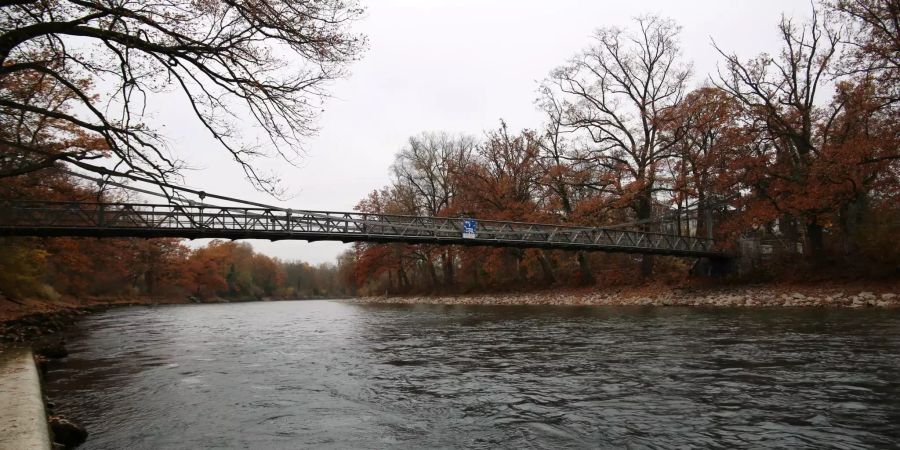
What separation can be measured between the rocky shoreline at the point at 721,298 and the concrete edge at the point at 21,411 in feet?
77.5

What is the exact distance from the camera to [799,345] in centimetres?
1092

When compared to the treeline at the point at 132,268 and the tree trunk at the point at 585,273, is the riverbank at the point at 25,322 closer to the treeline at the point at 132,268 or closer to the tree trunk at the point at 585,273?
the treeline at the point at 132,268

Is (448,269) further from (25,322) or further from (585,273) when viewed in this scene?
(25,322)

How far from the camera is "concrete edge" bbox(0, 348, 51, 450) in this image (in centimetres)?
458

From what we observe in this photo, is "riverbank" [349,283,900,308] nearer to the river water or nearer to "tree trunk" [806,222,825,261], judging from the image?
"tree trunk" [806,222,825,261]

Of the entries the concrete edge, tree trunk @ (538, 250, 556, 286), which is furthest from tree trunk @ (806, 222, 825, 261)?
the concrete edge

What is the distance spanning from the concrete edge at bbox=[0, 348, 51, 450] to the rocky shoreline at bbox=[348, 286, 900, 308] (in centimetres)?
2363

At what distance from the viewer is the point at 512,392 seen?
7801 millimetres

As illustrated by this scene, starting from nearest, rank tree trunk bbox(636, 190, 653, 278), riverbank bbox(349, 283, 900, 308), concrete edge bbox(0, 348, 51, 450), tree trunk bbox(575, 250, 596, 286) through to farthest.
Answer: concrete edge bbox(0, 348, 51, 450) < riverbank bbox(349, 283, 900, 308) < tree trunk bbox(636, 190, 653, 278) < tree trunk bbox(575, 250, 596, 286)

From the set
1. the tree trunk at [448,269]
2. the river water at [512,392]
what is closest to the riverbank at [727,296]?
the river water at [512,392]

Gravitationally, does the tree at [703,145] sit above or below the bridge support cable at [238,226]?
above

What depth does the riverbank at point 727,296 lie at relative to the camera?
20047mm

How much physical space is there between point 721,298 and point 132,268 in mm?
63850

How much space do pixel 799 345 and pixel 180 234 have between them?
73.2 ft
